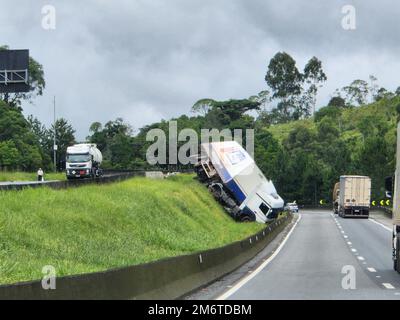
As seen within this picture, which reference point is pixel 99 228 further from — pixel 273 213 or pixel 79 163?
pixel 79 163

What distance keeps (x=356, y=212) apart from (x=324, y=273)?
52191 millimetres

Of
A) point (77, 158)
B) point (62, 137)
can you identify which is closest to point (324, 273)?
point (77, 158)

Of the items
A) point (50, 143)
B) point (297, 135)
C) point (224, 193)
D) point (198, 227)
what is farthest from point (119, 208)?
point (297, 135)

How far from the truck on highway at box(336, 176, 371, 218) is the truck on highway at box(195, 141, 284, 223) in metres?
19.1

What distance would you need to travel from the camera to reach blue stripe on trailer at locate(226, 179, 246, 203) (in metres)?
53.4

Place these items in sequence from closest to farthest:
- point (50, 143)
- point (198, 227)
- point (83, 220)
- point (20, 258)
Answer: point (20, 258) → point (83, 220) → point (198, 227) → point (50, 143)

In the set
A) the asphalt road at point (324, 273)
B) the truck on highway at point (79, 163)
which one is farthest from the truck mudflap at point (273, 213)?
the truck on highway at point (79, 163)

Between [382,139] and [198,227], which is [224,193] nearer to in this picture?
[198,227]

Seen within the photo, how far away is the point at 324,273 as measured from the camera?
75.1ft

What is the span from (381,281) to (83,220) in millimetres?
12586

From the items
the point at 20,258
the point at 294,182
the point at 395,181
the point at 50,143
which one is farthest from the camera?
the point at 294,182

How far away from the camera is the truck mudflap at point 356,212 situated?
7294 cm
